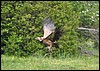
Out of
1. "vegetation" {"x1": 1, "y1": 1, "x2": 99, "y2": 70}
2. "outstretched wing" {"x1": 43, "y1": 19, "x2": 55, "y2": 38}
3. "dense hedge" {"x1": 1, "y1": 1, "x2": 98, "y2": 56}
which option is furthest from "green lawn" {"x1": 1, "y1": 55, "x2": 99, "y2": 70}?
"outstretched wing" {"x1": 43, "y1": 19, "x2": 55, "y2": 38}

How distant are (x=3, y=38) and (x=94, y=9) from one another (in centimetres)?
284

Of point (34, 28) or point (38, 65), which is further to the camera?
point (34, 28)

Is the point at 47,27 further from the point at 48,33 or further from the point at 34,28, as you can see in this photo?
the point at 34,28

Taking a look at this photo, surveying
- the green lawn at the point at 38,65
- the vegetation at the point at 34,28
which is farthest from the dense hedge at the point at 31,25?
the green lawn at the point at 38,65

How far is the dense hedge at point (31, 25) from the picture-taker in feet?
26.3

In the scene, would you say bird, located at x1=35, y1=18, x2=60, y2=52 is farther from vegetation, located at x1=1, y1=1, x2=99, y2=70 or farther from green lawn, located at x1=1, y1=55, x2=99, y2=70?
green lawn, located at x1=1, y1=55, x2=99, y2=70

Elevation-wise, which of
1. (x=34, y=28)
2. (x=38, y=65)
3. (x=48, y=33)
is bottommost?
(x=38, y=65)

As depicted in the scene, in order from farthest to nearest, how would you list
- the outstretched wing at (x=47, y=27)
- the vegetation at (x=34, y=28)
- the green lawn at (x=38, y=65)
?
the outstretched wing at (x=47, y=27) < the vegetation at (x=34, y=28) < the green lawn at (x=38, y=65)

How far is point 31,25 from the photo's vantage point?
8.12 meters

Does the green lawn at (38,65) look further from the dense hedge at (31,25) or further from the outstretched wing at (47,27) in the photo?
the outstretched wing at (47,27)

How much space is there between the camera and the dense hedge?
8.02 meters

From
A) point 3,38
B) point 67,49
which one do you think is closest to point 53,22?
point 67,49

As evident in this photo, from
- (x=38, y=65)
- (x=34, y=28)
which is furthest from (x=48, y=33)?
(x=38, y=65)

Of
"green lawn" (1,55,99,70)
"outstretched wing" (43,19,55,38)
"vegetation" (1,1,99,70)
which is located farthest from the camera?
"outstretched wing" (43,19,55,38)
